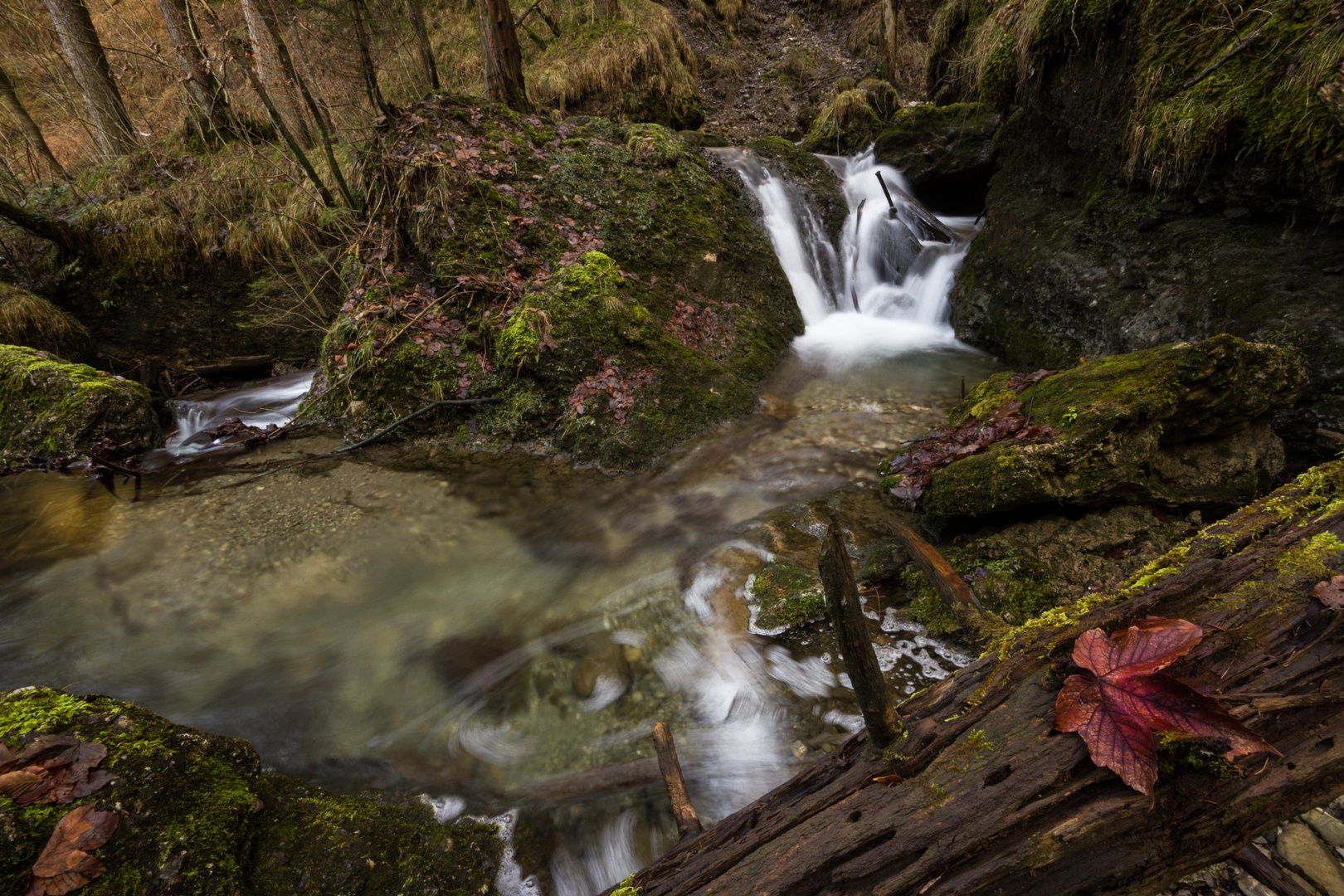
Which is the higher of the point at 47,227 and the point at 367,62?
the point at 367,62

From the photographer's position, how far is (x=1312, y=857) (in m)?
1.58

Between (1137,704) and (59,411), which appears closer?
(1137,704)

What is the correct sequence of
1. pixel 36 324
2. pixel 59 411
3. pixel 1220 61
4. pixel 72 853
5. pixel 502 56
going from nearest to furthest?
pixel 72 853, pixel 1220 61, pixel 59 411, pixel 502 56, pixel 36 324

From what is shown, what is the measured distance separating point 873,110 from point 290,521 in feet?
40.8

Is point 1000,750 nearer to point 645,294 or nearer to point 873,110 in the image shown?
point 645,294

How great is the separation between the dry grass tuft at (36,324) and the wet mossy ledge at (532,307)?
4426 millimetres

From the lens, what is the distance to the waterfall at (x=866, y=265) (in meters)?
7.54

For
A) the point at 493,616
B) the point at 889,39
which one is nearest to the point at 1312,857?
the point at 493,616

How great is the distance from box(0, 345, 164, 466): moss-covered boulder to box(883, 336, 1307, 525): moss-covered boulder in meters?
8.02

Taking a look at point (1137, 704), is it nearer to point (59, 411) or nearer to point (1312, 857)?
Answer: point (1312, 857)

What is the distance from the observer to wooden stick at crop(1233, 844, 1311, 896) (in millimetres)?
1512

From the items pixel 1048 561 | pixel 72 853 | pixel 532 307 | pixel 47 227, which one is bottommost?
pixel 1048 561

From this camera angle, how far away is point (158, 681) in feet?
10.7

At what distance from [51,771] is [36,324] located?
8.91 m
